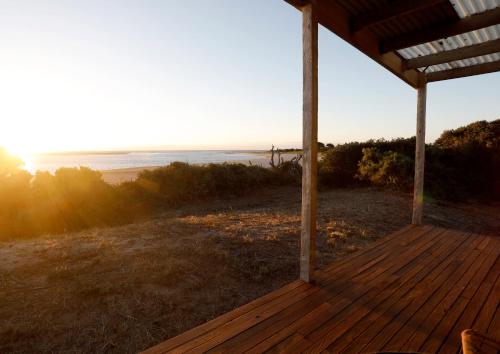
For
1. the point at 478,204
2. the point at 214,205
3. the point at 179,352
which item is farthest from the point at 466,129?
the point at 179,352

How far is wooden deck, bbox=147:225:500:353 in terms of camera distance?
6.48 ft

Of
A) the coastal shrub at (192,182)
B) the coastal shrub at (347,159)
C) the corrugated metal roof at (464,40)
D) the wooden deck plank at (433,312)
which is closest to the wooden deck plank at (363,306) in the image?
the wooden deck plank at (433,312)

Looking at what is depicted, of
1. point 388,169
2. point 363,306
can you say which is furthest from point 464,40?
point 388,169

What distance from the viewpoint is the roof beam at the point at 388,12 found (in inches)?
106

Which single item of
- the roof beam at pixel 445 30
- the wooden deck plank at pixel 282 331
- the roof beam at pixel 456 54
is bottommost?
the wooden deck plank at pixel 282 331

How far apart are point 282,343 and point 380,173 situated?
35.4ft

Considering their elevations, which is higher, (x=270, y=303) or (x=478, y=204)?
(x=270, y=303)

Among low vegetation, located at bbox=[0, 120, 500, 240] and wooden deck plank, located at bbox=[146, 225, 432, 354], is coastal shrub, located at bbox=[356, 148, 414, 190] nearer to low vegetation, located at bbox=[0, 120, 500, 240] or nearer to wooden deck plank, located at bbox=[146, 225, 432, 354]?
low vegetation, located at bbox=[0, 120, 500, 240]

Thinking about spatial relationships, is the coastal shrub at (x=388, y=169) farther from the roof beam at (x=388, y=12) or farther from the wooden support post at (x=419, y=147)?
the roof beam at (x=388, y=12)

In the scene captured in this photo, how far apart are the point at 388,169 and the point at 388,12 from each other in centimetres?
928

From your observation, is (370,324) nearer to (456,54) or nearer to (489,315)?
(489,315)

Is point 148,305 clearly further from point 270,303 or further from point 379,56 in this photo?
point 379,56

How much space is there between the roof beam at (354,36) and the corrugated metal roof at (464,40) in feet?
0.82

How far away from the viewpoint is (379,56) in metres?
3.71
